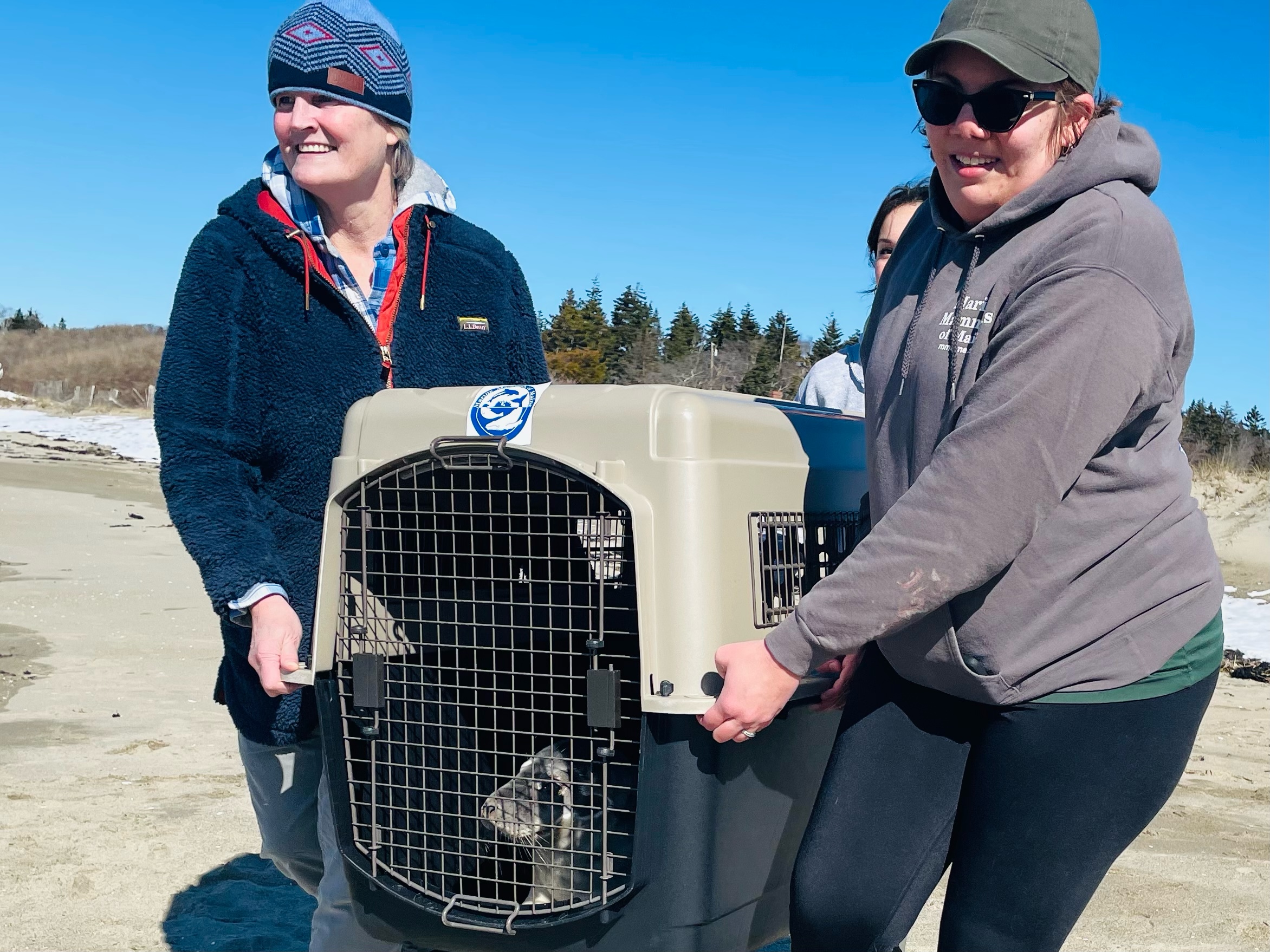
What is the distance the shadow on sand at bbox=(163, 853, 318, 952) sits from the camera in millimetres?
3143

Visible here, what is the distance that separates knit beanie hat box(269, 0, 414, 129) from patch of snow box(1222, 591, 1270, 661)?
279 inches

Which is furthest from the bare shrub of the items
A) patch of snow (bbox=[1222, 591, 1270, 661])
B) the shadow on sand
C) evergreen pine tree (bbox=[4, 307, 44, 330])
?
the shadow on sand

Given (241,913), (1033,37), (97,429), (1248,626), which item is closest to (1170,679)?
(1033,37)

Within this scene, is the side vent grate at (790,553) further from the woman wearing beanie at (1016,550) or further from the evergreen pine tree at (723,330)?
the evergreen pine tree at (723,330)

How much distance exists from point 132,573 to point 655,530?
333 inches

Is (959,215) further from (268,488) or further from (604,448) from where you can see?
(268,488)

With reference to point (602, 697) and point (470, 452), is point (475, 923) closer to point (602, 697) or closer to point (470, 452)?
point (602, 697)

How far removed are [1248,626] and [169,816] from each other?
8.38 meters

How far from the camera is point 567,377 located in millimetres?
44062

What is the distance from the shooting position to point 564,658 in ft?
6.48

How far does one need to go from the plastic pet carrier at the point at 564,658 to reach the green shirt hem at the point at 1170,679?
15.7 inches

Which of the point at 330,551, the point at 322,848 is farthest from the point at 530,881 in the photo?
the point at 330,551

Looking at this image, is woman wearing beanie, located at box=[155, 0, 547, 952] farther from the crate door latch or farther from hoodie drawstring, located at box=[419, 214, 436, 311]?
the crate door latch

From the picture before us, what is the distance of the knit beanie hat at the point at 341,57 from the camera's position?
2.21m
